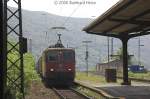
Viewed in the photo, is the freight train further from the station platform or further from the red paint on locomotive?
the station platform

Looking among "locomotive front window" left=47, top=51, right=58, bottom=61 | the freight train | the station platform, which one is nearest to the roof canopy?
the freight train

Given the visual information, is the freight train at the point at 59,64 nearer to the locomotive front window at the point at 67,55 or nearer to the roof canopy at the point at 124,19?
the locomotive front window at the point at 67,55

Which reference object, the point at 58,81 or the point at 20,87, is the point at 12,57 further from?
the point at 58,81

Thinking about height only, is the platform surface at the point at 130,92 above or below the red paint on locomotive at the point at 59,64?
below

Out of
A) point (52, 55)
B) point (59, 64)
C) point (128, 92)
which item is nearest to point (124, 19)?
point (128, 92)

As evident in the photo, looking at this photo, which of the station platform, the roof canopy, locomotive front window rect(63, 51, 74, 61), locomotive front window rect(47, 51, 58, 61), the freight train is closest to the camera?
the roof canopy

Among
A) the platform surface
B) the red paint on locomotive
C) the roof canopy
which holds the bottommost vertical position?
the platform surface

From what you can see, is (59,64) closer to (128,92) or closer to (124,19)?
(128,92)

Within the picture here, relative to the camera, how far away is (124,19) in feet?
81.9

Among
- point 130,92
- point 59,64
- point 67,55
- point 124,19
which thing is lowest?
point 130,92

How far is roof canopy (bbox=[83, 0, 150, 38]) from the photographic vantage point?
2059cm

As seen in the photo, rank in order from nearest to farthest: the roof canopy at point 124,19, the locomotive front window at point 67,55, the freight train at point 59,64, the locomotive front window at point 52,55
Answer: the roof canopy at point 124,19, the freight train at point 59,64, the locomotive front window at point 67,55, the locomotive front window at point 52,55

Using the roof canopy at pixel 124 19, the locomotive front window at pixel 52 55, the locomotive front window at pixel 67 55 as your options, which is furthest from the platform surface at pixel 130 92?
the locomotive front window at pixel 52 55

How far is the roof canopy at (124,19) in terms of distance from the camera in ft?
67.6
